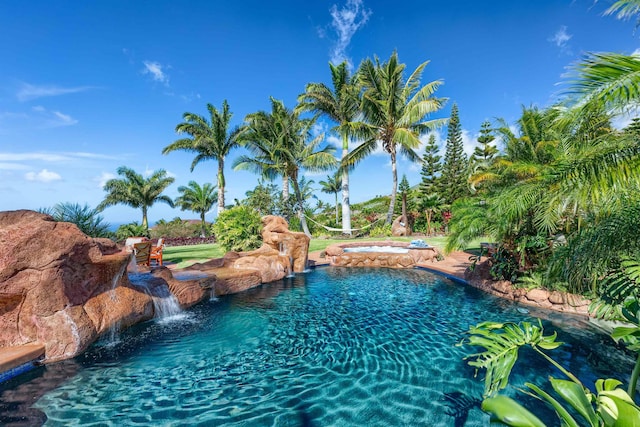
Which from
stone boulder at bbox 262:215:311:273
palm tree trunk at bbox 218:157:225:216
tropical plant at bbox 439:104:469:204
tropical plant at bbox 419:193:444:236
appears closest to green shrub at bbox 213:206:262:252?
stone boulder at bbox 262:215:311:273

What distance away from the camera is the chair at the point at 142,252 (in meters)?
8.01

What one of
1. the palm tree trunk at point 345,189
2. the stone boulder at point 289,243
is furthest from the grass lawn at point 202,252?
the palm tree trunk at point 345,189

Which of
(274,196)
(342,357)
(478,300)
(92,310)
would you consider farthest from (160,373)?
(274,196)

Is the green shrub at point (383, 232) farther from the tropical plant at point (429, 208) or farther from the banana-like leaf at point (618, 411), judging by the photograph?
the banana-like leaf at point (618, 411)

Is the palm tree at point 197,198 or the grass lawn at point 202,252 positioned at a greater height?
the palm tree at point 197,198

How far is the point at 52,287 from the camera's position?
13.0 ft

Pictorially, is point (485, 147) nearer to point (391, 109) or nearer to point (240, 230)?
point (391, 109)

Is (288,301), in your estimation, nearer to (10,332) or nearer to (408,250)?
(10,332)

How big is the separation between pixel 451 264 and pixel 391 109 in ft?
35.8

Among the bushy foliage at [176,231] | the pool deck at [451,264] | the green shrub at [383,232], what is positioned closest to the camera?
the pool deck at [451,264]

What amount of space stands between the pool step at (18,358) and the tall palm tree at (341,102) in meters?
15.5

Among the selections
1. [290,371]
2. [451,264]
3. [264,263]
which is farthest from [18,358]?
[451,264]

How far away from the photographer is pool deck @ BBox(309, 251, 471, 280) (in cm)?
900

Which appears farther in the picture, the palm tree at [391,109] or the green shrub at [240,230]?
the palm tree at [391,109]
